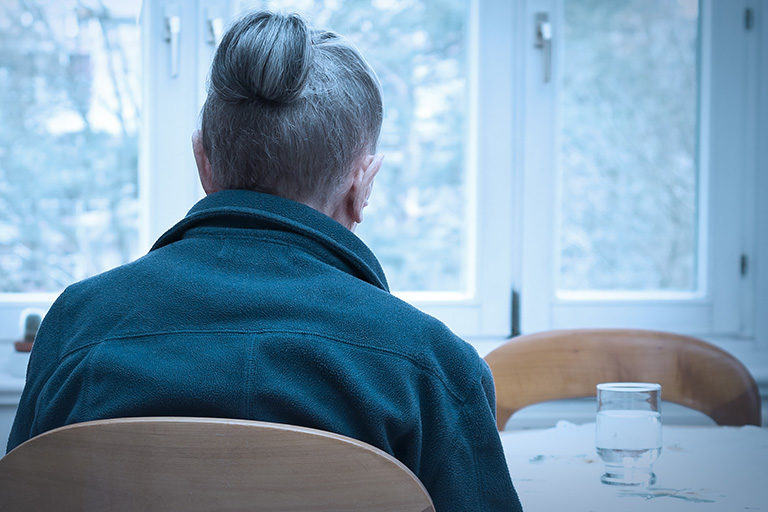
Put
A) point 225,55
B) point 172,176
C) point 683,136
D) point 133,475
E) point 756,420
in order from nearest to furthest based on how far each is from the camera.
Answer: point 133,475, point 225,55, point 756,420, point 172,176, point 683,136

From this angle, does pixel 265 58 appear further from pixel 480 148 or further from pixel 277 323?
pixel 480 148

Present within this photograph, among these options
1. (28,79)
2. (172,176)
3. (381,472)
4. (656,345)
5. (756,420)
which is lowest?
(756,420)

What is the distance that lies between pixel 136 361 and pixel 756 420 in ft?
3.74

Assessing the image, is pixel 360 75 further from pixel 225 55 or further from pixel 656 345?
pixel 656 345

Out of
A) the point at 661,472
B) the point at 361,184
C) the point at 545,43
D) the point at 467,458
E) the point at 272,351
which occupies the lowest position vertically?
the point at 661,472

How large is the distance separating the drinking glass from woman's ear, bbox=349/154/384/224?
1.21ft

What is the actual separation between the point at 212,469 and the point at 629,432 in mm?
569

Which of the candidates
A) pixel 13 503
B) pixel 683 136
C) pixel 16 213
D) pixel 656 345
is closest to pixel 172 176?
pixel 16 213

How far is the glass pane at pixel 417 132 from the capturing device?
2.00 m

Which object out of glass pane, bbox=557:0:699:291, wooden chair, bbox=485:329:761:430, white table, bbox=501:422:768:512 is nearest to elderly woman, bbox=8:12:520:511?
white table, bbox=501:422:768:512

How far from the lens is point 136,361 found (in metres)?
0.65

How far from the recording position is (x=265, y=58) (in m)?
0.73

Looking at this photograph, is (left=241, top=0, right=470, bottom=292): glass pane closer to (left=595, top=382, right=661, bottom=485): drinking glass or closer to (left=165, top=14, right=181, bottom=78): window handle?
(left=165, top=14, right=181, bottom=78): window handle

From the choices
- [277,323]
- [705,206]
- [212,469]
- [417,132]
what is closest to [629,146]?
[705,206]
